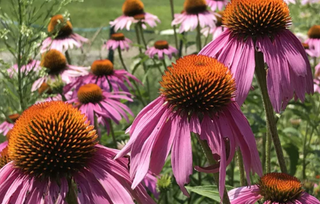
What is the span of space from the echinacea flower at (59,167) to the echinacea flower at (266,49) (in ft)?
0.93

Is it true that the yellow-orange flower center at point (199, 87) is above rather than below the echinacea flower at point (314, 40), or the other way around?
above

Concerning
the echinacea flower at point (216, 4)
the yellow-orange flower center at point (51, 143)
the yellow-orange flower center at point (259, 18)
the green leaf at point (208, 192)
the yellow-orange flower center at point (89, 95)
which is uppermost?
the yellow-orange flower center at point (259, 18)

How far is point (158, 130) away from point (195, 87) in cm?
10

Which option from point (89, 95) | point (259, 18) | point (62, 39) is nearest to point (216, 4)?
point (62, 39)

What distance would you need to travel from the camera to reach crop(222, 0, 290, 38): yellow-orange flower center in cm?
88

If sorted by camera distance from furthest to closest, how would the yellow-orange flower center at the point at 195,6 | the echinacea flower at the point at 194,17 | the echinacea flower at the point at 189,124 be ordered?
the yellow-orange flower center at the point at 195,6 < the echinacea flower at the point at 194,17 < the echinacea flower at the point at 189,124

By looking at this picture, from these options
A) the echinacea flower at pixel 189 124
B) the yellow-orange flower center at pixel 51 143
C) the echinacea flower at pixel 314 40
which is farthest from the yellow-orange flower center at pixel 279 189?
the echinacea flower at pixel 314 40

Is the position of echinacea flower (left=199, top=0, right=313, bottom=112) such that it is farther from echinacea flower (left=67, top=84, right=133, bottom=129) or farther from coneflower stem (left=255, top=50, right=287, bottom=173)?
echinacea flower (left=67, top=84, right=133, bottom=129)

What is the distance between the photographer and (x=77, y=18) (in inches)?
340

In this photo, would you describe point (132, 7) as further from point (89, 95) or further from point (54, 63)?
point (89, 95)

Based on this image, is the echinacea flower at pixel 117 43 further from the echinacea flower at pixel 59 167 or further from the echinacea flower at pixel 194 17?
the echinacea flower at pixel 59 167

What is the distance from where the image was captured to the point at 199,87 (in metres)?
0.69

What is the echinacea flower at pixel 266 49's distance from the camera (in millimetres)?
803

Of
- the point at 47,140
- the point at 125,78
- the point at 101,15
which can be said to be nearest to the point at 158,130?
the point at 47,140
